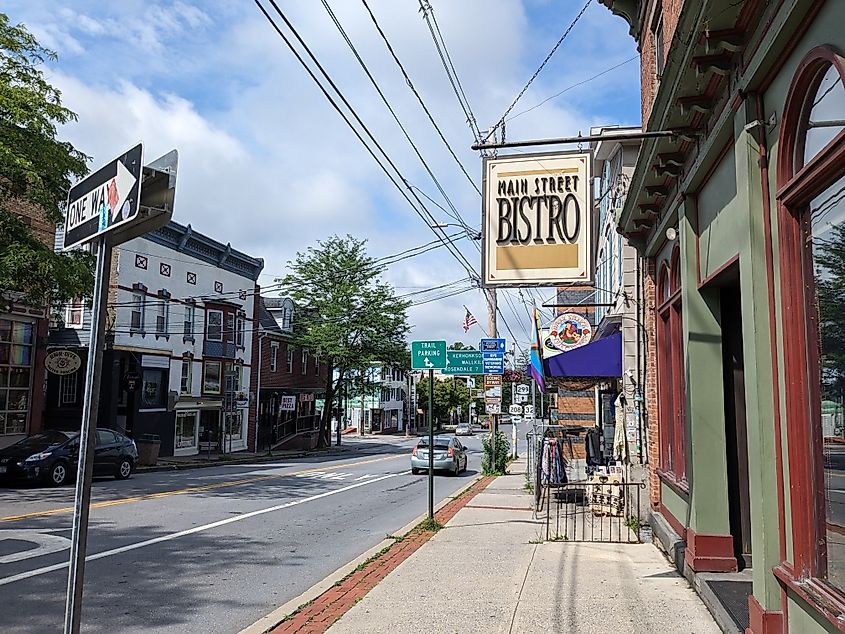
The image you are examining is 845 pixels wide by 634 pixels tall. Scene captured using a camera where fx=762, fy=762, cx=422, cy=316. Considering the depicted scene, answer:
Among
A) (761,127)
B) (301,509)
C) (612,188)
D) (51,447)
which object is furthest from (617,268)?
(51,447)

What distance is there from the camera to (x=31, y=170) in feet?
54.4

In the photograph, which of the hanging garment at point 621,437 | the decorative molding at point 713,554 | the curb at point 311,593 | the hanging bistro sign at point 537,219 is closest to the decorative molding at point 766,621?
the decorative molding at point 713,554

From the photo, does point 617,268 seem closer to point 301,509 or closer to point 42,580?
point 301,509

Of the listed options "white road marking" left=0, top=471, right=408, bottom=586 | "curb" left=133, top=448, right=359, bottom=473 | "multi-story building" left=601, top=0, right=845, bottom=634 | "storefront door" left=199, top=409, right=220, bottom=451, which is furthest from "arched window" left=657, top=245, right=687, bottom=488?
"storefront door" left=199, top=409, right=220, bottom=451

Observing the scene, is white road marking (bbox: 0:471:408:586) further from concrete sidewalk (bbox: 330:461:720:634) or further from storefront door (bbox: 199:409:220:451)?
storefront door (bbox: 199:409:220:451)

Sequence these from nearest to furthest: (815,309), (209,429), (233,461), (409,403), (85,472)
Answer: (85,472)
(815,309)
(233,461)
(209,429)
(409,403)

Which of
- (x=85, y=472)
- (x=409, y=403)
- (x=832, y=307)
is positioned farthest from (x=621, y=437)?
(x=409, y=403)

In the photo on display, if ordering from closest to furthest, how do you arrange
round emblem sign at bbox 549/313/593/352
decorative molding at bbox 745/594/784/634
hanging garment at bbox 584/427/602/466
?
decorative molding at bbox 745/594/784/634 < round emblem sign at bbox 549/313/593/352 < hanging garment at bbox 584/427/602/466

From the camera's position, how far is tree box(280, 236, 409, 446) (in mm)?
45781

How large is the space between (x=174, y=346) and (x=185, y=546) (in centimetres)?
2510

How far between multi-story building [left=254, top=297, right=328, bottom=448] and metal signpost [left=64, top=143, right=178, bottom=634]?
126ft

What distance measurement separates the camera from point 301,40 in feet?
29.2

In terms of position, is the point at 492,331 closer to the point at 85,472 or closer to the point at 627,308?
the point at 627,308

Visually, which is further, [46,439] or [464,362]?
[46,439]
